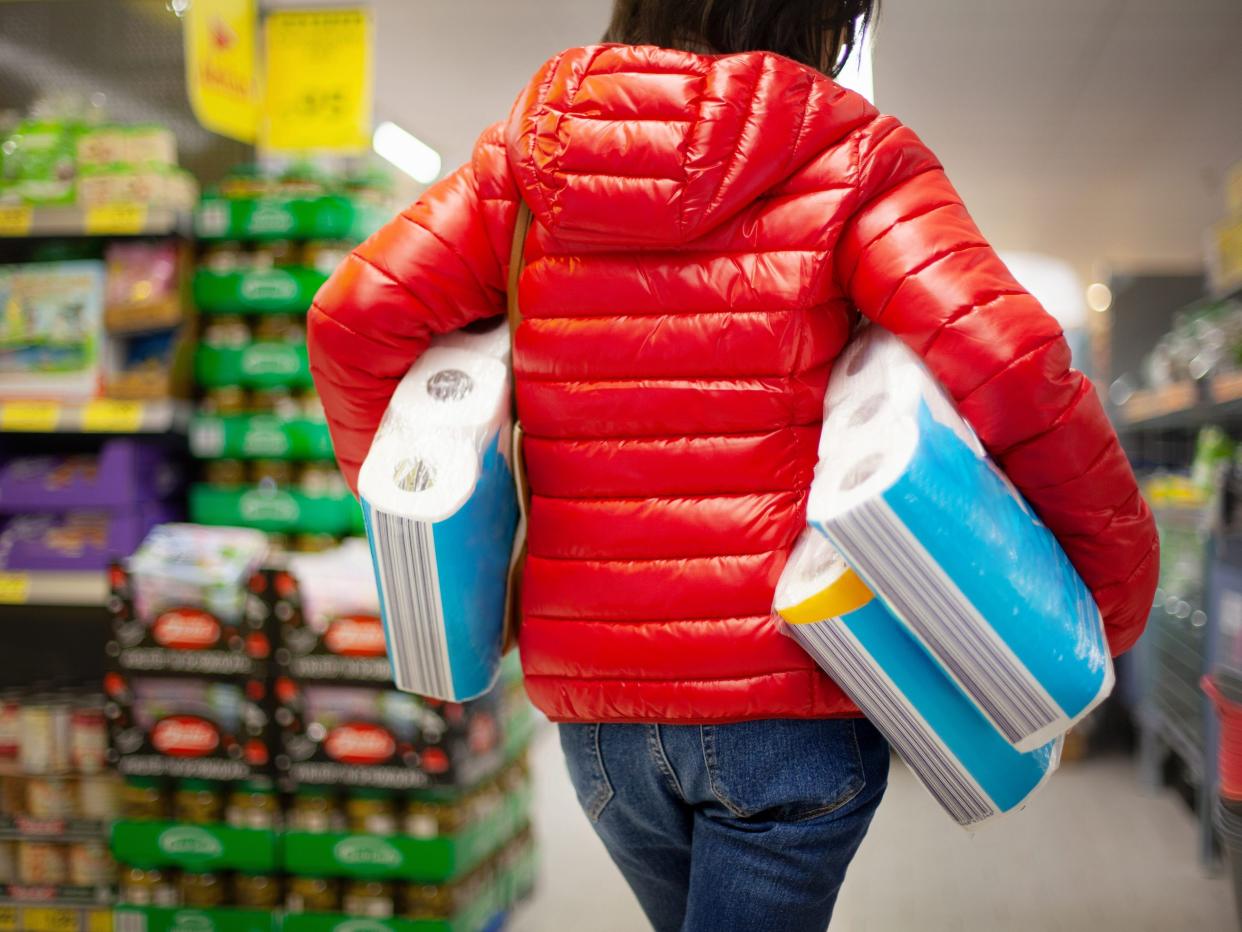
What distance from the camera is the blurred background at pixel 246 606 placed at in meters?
2.50

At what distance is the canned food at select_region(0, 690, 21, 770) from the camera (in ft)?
9.20

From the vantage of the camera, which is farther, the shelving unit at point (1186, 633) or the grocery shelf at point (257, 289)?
the shelving unit at point (1186, 633)

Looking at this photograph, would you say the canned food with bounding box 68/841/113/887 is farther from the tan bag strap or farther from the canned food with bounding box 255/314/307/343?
the tan bag strap

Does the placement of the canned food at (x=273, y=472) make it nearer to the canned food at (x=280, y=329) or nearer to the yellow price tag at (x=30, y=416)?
the canned food at (x=280, y=329)

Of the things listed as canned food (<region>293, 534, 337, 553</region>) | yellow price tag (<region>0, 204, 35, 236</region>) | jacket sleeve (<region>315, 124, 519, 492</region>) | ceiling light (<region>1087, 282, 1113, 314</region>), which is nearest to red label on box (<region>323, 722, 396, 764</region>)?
canned food (<region>293, 534, 337, 553</region>)

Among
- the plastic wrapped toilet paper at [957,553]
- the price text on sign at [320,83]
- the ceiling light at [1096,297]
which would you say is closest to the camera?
the plastic wrapped toilet paper at [957,553]

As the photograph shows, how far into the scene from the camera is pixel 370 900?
8.34 feet

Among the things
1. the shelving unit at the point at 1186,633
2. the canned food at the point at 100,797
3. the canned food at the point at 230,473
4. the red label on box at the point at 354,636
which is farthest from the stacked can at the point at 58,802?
the shelving unit at the point at 1186,633

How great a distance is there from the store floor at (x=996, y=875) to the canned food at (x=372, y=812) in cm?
61

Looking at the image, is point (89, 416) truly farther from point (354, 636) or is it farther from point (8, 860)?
point (8, 860)

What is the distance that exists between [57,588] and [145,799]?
626 millimetres

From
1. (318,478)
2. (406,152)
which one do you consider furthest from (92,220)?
(406,152)

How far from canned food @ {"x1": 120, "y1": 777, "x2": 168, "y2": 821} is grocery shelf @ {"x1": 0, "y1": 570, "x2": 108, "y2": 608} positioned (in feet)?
1.66

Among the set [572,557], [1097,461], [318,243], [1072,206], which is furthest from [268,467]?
[1072,206]
